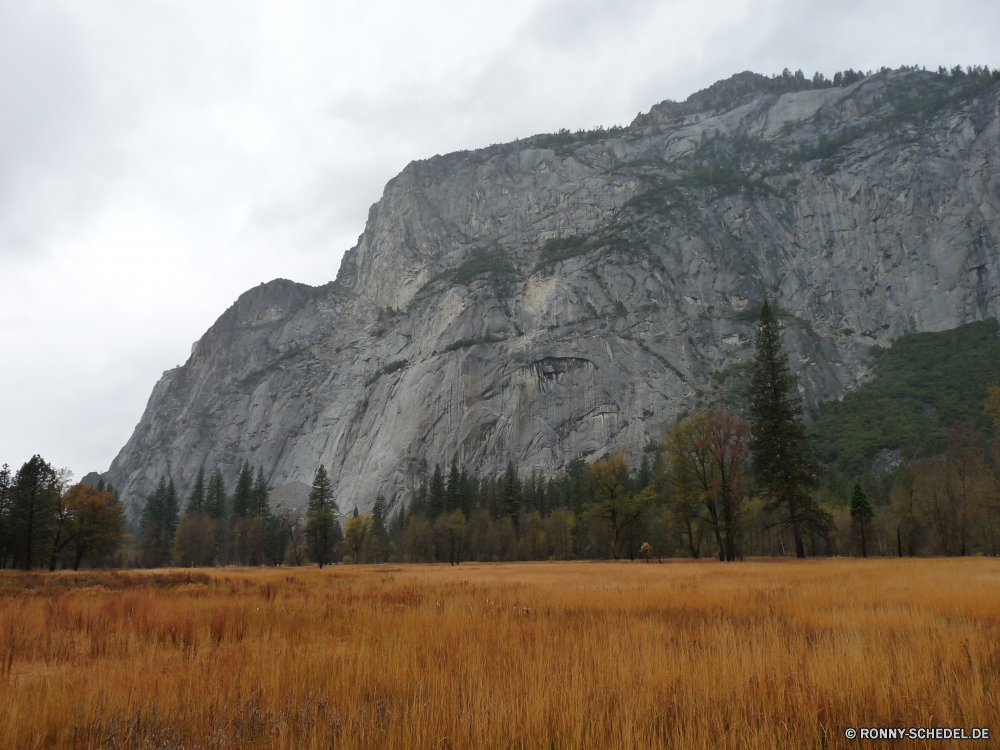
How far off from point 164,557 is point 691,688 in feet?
336

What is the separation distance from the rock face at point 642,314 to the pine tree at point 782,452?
97.5 m

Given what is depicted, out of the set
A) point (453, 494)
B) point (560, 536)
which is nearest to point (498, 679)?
point (560, 536)

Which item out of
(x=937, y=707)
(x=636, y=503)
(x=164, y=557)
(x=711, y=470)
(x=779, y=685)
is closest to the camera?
(x=937, y=707)

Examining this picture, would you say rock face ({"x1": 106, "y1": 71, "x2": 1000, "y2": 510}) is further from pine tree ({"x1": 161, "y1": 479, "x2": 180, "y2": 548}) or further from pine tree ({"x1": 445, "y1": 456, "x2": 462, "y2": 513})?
pine tree ({"x1": 161, "y1": 479, "x2": 180, "y2": 548})

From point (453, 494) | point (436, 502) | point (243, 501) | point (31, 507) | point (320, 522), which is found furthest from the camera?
point (243, 501)

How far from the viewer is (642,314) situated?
159625 mm

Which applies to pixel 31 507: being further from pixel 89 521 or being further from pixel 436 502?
pixel 436 502

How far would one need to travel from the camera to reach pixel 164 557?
280ft

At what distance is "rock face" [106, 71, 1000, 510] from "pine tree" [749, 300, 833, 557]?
97.5 metres

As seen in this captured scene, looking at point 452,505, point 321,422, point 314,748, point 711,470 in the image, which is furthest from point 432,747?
point 321,422

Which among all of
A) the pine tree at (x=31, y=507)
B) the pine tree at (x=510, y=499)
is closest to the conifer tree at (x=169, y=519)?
the pine tree at (x=31, y=507)

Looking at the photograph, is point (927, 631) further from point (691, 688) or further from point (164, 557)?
point (164, 557)

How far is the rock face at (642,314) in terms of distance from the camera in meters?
140

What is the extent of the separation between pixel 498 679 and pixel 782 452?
33.0 m
